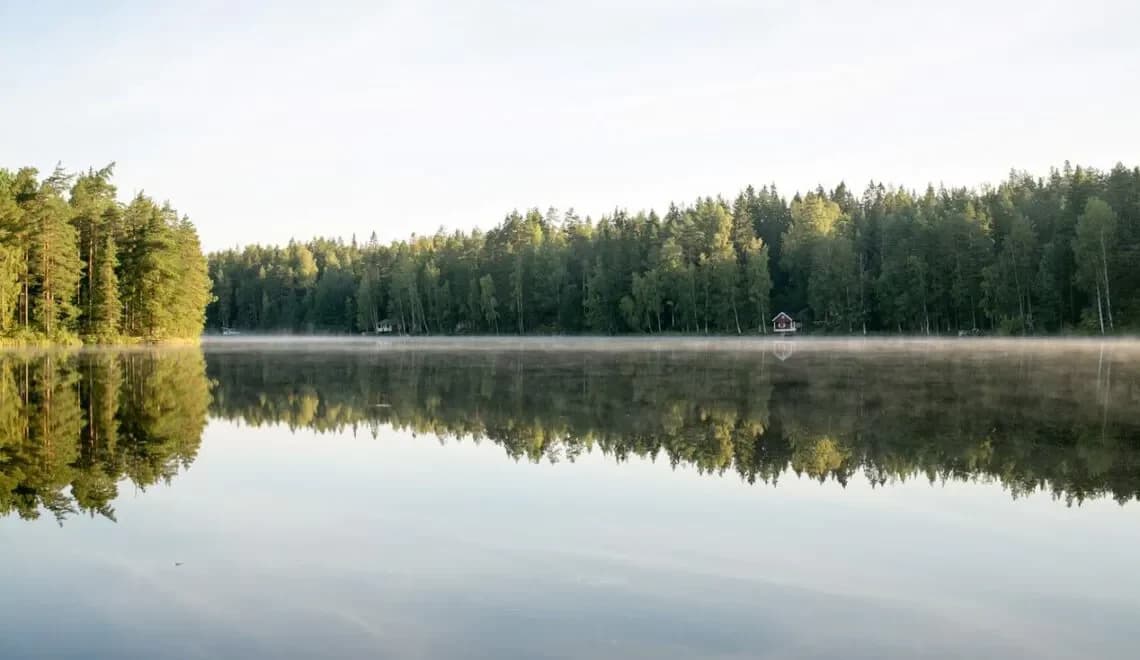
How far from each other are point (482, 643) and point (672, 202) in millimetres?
130543

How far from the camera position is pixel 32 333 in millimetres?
60688

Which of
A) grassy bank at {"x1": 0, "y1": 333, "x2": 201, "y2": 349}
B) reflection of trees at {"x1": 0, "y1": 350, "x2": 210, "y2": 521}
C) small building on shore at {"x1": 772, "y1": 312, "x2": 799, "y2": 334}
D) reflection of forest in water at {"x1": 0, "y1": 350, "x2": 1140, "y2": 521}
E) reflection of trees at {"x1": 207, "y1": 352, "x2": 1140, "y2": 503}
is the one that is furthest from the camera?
small building on shore at {"x1": 772, "y1": 312, "x2": 799, "y2": 334}

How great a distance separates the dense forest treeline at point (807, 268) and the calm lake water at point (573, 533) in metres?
77.0

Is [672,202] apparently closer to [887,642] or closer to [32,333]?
[32,333]

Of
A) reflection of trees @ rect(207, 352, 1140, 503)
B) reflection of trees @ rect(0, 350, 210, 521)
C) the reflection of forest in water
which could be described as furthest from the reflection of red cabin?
reflection of trees @ rect(0, 350, 210, 521)

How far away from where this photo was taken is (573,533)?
890 centimetres

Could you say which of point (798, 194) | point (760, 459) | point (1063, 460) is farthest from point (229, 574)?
point (798, 194)

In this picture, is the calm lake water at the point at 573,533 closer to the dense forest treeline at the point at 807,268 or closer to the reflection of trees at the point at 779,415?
the reflection of trees at the point at 779,415

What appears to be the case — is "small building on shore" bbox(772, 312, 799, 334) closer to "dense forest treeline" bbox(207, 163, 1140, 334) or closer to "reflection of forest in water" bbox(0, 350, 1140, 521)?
"dense forest treeline" bbox(207, 163, 1140, 334)

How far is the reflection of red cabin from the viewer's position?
10894 centimetres

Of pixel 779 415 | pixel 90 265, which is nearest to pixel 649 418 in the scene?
pixel 779 415

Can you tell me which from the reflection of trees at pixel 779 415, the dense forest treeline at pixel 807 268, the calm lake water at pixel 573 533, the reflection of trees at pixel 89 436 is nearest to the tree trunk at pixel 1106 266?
the dense forest treeline at pixel 807 268

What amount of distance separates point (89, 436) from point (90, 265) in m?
61.1

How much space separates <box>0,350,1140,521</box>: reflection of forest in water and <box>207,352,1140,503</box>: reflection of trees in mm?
60
